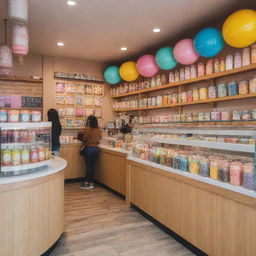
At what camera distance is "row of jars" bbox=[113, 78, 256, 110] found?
11.7 feet

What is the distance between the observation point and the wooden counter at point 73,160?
6078 mm

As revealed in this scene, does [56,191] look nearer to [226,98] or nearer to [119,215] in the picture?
[119,215]

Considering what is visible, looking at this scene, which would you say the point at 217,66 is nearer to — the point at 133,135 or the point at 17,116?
the point at 133,135

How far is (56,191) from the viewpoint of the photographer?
9.34 feet

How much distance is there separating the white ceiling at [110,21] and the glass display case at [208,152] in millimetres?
1815

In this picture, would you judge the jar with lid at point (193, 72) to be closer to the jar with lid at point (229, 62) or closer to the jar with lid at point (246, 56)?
the jar with lid at point (229, 62)

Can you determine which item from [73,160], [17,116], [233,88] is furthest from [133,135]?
[73,160]

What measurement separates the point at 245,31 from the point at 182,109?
2130 mm

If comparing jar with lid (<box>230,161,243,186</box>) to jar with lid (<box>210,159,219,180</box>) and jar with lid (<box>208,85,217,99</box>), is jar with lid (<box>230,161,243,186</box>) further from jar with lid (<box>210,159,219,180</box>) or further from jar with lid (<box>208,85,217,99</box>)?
jar with lid (<box>208,85,217,99</box>)

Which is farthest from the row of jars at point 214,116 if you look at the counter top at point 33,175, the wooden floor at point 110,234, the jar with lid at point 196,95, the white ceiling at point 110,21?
the counter top at point 33,175

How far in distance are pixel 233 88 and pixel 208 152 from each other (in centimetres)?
140

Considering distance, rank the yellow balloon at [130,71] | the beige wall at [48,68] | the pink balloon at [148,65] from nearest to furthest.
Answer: the pink balloon at [148,65], the yellow balloon at [130,71], the beige wall at [48,68]

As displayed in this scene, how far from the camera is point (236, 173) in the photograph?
7.60 feet

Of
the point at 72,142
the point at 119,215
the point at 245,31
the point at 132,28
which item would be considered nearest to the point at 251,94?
the point at 245,31
